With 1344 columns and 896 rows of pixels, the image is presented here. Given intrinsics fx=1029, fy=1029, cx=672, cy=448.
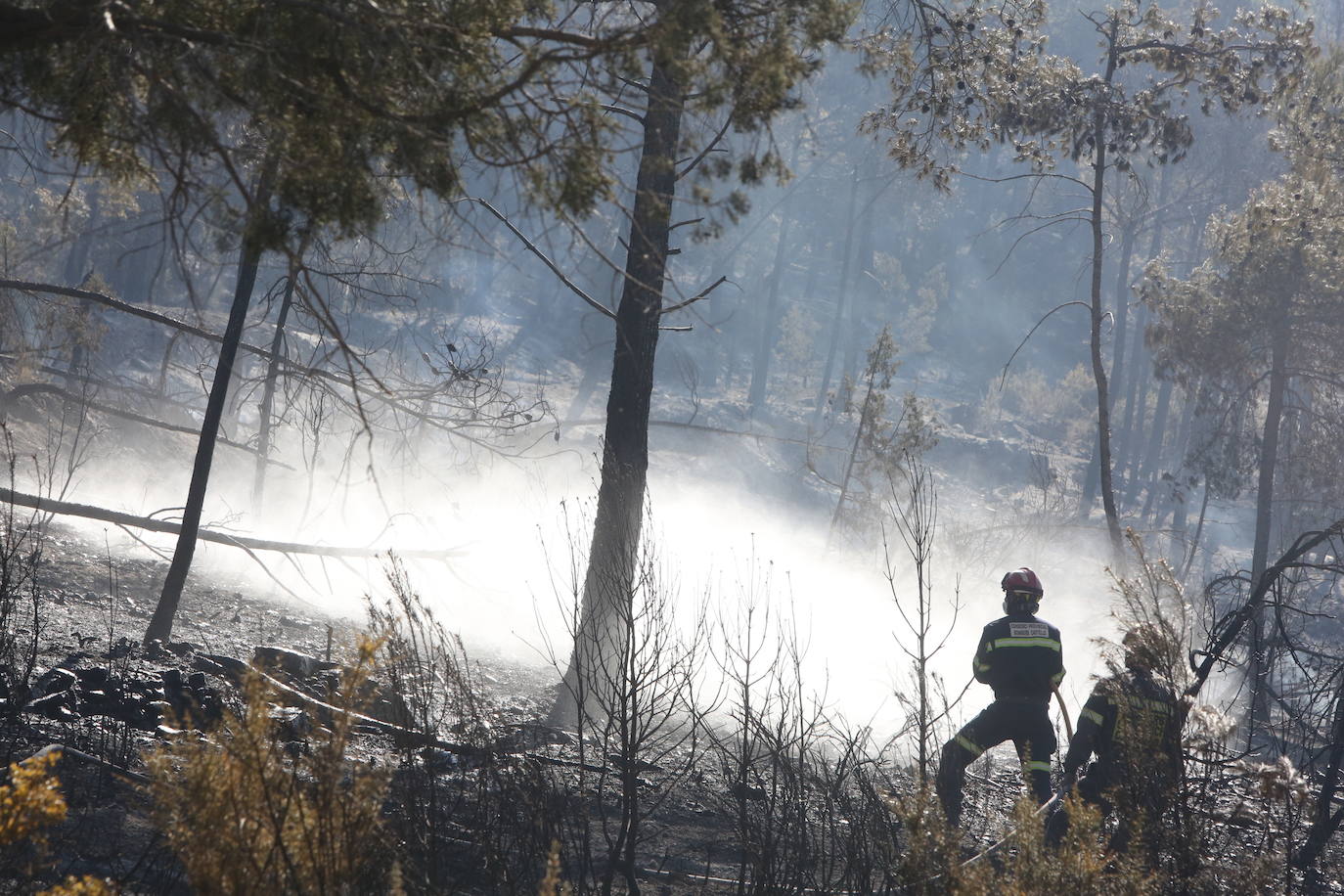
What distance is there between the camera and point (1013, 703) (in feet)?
22.6

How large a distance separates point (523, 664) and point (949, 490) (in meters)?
35.2

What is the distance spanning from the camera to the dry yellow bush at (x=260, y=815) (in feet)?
9.00

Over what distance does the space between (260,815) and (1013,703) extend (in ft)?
17.6

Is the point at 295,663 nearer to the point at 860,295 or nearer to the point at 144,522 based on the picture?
the point at 144,522

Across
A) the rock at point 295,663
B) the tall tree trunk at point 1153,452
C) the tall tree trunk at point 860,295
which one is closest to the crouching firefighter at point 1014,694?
the rock at point 295,663

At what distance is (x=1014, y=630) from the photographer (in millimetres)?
7059

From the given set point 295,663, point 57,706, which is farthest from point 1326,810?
point 57,706

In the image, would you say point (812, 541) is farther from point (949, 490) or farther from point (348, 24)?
point (348, 24)

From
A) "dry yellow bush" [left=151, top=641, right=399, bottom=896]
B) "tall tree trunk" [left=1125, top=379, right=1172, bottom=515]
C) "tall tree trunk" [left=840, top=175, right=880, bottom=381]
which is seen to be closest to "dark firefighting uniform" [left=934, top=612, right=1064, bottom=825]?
"dry yellow bush" [left=151, top=641, right=399, bottom=896]

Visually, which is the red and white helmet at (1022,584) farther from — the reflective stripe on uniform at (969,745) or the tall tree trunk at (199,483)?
the tall tree trunk at (199,483)

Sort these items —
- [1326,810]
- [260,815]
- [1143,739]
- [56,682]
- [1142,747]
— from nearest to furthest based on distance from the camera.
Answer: [260,815] < [1142,747] < [1143,739] < [56,682] < [1326,810]

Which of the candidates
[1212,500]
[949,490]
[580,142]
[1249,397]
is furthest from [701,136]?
[1212,500]

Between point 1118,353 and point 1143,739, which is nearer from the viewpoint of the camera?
point 1143,739

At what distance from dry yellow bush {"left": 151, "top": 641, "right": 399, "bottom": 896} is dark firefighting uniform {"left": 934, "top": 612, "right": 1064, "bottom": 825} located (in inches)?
185
